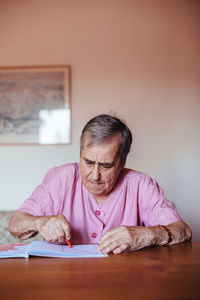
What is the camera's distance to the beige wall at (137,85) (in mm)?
2916

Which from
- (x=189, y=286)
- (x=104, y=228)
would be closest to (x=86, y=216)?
(x=104, y=228)

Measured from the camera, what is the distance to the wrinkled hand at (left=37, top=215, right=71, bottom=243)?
1241 mm

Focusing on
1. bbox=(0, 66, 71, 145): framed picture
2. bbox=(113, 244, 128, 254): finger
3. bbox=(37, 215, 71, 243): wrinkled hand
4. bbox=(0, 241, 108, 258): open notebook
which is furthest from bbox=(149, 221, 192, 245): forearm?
bbox=(0, 66, 71, 145): framed picture

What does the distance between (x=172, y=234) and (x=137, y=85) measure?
1.87 m

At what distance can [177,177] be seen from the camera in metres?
2.92

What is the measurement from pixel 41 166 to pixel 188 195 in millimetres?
1470

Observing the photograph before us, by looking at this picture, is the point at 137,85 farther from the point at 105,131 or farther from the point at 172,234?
the point at 172,234

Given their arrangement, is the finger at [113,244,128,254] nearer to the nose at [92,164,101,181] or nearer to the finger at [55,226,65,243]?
the finger at [55,226,65,243]

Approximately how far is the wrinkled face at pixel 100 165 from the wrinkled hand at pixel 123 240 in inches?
14.2

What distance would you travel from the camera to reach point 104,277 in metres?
0.88

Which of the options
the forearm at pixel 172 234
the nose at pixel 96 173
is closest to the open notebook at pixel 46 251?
the forearm at pixel 172 234

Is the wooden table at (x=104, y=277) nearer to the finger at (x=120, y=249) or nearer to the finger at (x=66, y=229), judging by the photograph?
the finger at (x=120, y=249)

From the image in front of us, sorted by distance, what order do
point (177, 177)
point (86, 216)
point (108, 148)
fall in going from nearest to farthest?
1. point (108, 148)
2. point (86, 216)
3. point (177, 177)

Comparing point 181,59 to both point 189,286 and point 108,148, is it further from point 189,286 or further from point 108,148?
point 189,286
